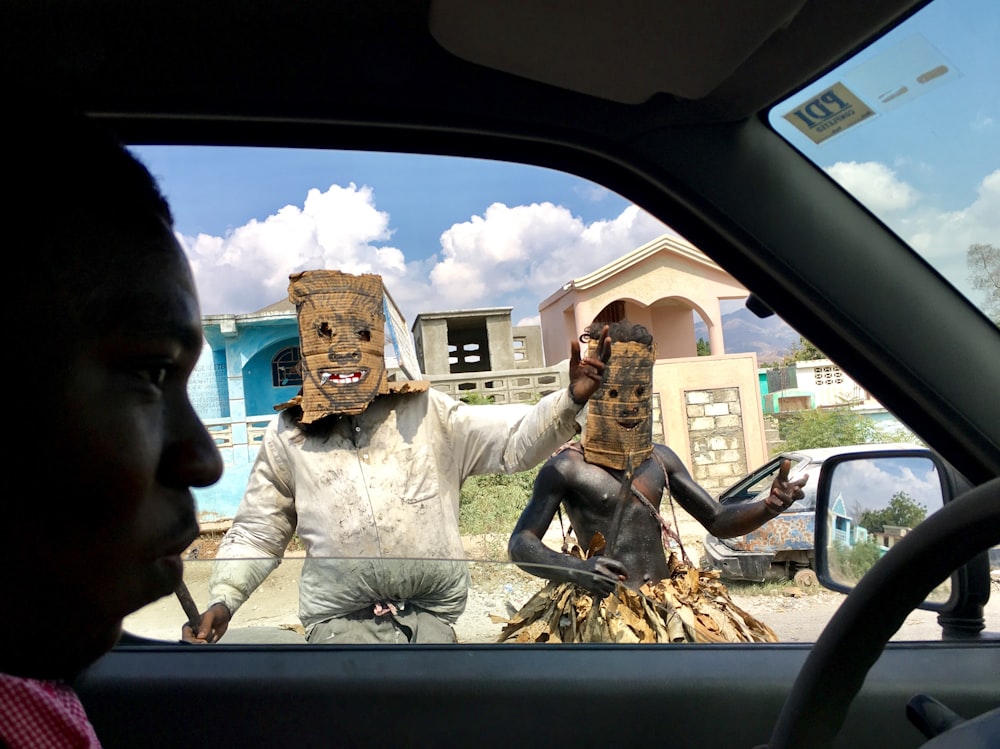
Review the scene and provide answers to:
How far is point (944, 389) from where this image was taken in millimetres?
1328

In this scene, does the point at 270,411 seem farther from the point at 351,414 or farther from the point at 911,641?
the point at 911,641

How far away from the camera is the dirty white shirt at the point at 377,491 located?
1.76 meters

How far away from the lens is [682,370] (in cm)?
324

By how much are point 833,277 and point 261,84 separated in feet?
3.48

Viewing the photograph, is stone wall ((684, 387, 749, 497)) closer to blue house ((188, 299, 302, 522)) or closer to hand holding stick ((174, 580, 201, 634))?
blue house ((188, 299, 302, 522))

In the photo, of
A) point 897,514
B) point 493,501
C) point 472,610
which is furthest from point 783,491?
point 472,610

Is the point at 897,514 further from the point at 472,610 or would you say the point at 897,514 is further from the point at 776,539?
the point at 472,610

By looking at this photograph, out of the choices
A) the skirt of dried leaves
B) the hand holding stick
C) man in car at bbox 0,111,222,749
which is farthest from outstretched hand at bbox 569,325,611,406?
man in car at bbox 0,111,222,749

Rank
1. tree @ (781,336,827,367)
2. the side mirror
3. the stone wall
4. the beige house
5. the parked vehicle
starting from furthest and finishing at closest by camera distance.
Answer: the stone wall, the beige house, the parked vehicle, the side mirror, tree @ (781,336,827,367)

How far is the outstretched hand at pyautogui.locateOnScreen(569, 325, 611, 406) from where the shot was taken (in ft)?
6.89

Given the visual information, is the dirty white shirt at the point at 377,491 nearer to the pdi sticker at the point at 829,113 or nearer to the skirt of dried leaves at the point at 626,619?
the skirt of dried leaves at the point at 626,619

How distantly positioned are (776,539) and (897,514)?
2.10 feet

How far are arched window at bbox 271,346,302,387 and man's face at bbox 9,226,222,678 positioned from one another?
1.91 metres

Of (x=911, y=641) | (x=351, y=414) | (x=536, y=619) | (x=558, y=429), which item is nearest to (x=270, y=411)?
(x=351, y=414)
